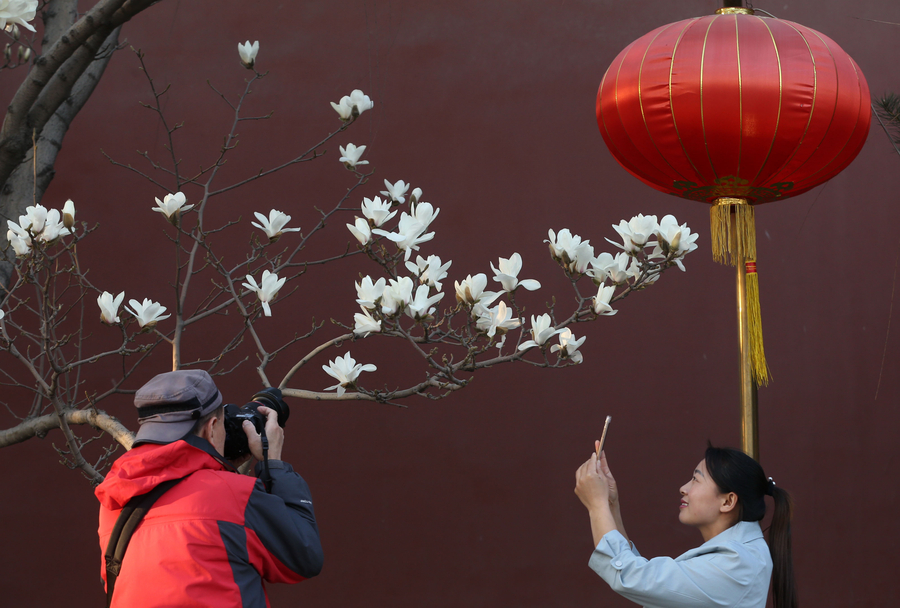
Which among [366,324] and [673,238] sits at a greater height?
[673,238]

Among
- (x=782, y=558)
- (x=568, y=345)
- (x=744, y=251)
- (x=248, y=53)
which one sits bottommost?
(x=782, y=558)

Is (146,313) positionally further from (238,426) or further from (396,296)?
(396,296)

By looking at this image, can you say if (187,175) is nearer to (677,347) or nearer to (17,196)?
(17,196)

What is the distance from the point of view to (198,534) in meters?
0.94

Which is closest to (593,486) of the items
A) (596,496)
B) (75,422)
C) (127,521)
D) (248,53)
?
(596,496)

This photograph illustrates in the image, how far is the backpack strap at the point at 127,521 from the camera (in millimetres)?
964

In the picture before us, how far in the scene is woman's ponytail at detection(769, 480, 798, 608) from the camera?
121cm

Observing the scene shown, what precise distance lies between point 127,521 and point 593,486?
0.65 meters

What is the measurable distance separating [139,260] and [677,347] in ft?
5.45

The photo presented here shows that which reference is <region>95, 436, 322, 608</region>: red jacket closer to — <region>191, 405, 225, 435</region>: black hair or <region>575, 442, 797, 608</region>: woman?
<region>191, 405, 225, 435</region>: black hair

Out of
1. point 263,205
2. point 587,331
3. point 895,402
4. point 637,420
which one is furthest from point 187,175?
point 895,402

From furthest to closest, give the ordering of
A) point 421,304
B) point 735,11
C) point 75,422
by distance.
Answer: point 735,11, point 75,422, point 421,304

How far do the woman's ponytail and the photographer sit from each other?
686 mm

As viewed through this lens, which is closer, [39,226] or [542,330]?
[542,330]
